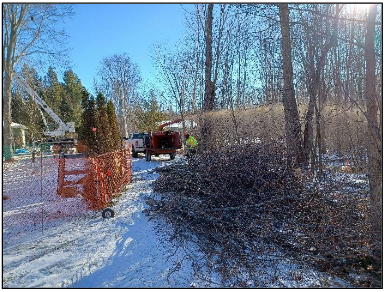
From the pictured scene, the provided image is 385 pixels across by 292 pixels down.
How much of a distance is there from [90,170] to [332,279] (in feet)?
13.6

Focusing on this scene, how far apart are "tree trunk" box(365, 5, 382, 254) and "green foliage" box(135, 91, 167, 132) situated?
17359 millimetres

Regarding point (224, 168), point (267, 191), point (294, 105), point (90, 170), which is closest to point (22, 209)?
point (90, 170)

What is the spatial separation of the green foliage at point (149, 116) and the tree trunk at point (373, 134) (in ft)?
57.0

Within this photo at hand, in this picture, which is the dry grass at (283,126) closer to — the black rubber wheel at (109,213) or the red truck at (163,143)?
the black rubber wheel at (109,213)

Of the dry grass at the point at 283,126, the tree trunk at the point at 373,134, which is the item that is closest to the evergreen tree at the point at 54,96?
the dry grass at the point at 283,126

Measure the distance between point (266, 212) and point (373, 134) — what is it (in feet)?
6.52

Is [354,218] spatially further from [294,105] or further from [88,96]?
[88,96]

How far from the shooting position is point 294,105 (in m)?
7.75

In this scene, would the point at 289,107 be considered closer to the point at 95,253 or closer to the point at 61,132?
the point at 95,253

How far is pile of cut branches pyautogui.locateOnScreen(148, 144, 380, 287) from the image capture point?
13.1ft

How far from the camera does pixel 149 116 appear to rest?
75.8 ft

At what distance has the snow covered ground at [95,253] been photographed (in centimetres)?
313

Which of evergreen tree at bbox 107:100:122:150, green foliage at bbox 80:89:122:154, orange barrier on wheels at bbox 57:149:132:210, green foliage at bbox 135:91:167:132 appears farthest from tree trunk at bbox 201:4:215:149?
green foliage at bbox 135:91:167:132

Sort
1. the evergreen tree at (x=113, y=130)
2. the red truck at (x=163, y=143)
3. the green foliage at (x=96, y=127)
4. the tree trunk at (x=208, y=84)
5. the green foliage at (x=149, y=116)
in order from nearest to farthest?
the green foliage at (x=96, y=127)
the tree trunk at (x=208, y=84)
the evergreen tree at (x=113, y=130)
the red truck at (x=163, y=143)
the green foliage at (x=149, y=116)
